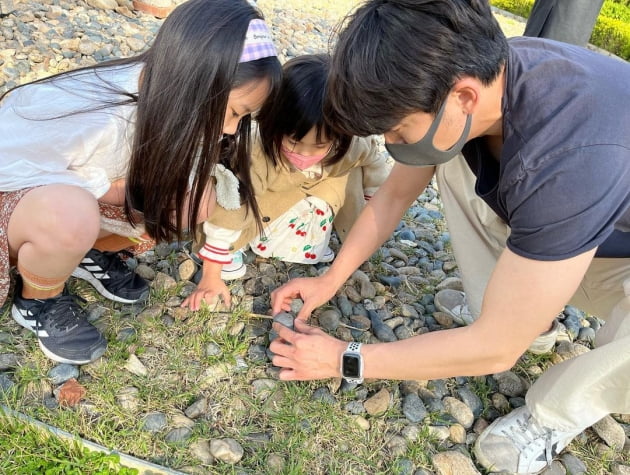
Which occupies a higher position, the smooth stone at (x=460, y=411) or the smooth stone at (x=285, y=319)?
the smooth stone at (x=285, y=319)

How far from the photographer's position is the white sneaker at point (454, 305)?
2.34 m

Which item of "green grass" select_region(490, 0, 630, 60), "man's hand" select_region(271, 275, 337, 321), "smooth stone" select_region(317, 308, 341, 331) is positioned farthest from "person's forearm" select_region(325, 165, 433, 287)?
"green grass" select_region(490, 0, 630, 60)

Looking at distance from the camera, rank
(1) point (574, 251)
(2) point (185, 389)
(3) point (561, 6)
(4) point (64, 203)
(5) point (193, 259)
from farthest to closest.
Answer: (3) point (561, 6)
(5) point (193, 259)
(2) point (185, 389)
(4) point (64, 203)
(1) point (574, 251)

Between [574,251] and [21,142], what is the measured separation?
1508mm

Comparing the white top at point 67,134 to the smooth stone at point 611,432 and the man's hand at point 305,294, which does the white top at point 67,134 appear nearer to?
the man's hand at point 305,294

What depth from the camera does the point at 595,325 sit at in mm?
2529

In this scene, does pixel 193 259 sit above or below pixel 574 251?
below

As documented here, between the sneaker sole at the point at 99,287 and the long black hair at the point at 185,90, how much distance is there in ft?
1.31

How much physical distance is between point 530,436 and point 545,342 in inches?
17.3

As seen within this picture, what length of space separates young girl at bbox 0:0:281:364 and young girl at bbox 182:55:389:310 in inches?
7.8

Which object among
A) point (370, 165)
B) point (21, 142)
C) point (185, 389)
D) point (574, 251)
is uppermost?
point (574, 251)

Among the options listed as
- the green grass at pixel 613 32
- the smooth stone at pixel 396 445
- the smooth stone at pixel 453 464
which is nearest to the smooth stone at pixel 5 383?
the smooth stone at pixel 396 445

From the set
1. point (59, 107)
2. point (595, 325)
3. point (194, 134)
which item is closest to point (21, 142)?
point (59, 107)

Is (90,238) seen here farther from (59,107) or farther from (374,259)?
(374,259)
